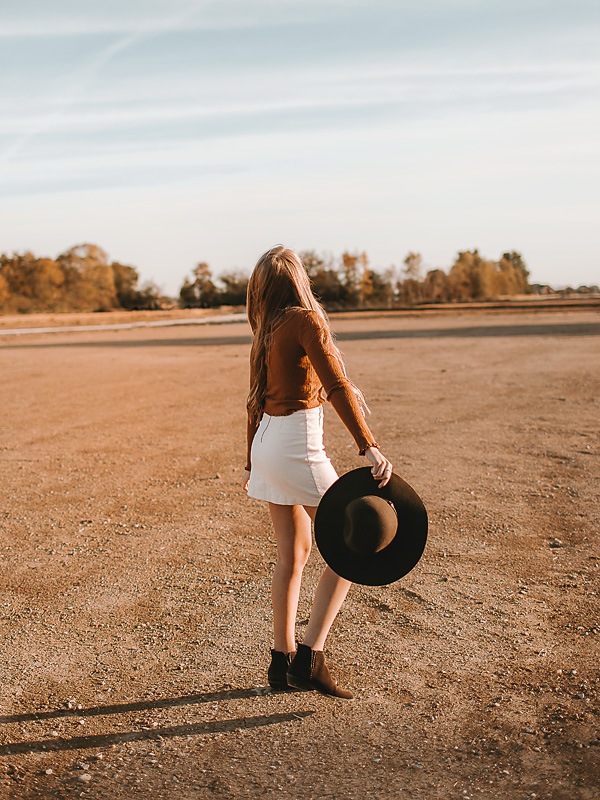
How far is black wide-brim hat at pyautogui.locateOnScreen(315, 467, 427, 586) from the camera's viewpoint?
11.9 feet

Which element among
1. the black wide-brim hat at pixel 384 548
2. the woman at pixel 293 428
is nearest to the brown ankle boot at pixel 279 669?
the woman at pixel 293 428

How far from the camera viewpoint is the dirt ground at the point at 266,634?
3.31 metres

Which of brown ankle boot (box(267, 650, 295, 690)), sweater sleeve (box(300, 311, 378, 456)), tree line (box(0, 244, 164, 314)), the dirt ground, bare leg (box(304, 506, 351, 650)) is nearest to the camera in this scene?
the dirt ground

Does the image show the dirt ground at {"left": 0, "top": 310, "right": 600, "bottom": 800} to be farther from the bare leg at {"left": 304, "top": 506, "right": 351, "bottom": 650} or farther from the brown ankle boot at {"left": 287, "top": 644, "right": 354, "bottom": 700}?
the bare leg at {"left": 304, "top": 506, "right": 351, "bottom": 650}

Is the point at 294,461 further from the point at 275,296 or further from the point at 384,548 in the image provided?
the point at 275,296

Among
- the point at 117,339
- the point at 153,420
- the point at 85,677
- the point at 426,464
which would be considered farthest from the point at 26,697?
the point at 117,339

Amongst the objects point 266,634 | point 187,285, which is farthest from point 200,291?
point 266,634

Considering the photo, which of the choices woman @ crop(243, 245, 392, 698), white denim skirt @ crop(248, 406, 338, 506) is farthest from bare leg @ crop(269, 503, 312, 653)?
white denim skirt @ crop(248, 406, 338, 506)

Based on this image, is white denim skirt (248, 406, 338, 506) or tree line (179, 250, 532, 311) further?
tree line (179, 250, 532, 311)

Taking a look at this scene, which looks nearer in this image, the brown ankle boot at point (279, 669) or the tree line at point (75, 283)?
the brown ankle boot at point (279, 669)

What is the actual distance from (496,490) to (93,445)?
5.11 metres

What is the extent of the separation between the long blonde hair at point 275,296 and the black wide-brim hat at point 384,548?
369 mm

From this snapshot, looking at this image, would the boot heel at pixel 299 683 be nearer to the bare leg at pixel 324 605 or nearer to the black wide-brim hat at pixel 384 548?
the bare leg at pixel 324 605

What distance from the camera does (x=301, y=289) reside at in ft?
12.0
